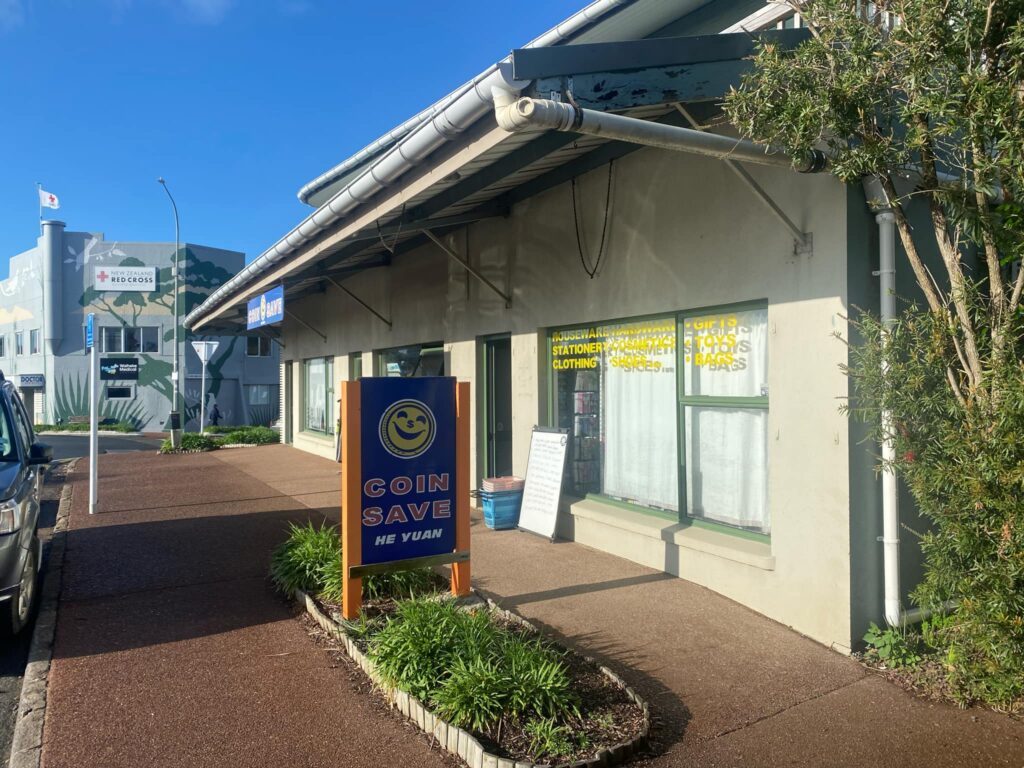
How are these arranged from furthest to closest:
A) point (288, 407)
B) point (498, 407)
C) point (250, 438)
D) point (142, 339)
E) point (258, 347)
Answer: point (258, 347)
point (142, 339)
point (250, 438)
point (288, 407)
point (498, 407)

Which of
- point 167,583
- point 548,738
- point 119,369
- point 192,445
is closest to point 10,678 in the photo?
point 167,583

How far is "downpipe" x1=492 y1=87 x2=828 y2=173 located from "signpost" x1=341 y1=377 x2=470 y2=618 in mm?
2006

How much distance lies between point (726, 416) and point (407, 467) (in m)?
2.61

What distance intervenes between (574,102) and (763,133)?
3.64 ft

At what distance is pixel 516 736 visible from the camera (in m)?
3.50

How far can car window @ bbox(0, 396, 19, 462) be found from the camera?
5570mm

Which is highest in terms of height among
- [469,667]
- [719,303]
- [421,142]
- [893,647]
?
[421,142]

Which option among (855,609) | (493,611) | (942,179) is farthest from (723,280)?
(493,611)

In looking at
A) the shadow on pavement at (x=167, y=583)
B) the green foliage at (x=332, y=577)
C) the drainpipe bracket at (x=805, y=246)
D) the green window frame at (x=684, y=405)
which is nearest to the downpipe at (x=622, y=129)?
the drainpipe bracket at (x=805, y=246)

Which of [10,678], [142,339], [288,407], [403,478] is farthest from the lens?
[142,339]

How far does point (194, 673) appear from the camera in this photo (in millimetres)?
4492

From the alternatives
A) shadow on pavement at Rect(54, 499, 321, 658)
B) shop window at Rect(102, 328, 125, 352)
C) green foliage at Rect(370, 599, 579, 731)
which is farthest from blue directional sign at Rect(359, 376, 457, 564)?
shop window at Rect(102, 328, 125, 352)

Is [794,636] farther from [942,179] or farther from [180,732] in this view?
[180,732]

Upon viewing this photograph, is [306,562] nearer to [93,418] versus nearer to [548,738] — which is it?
[548,738]
